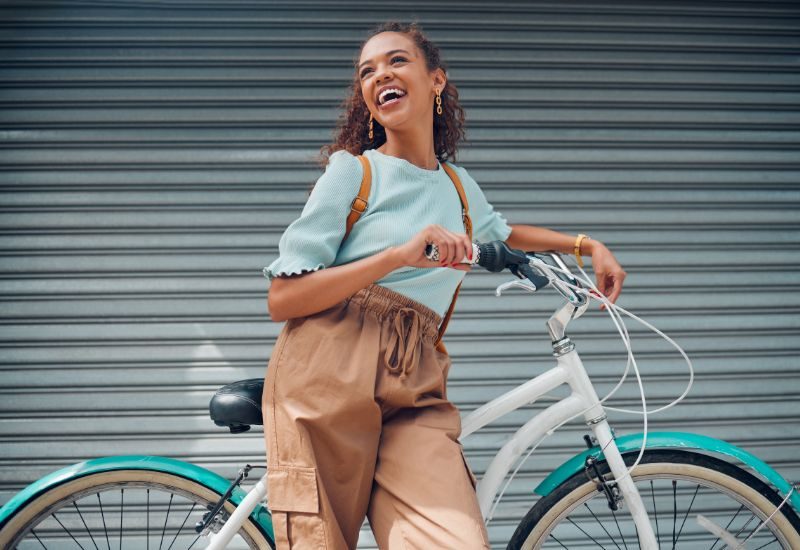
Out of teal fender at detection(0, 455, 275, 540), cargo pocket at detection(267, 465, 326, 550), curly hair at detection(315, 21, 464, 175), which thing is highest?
curly hair at detection(315, 21, 464, 175)

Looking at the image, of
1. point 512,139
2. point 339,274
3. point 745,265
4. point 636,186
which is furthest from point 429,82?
point 745,265

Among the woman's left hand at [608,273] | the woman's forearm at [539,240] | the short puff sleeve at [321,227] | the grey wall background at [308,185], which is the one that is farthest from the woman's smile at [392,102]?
the grey wall background at [308,185]

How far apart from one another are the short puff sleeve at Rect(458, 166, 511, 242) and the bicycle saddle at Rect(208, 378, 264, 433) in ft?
2.72

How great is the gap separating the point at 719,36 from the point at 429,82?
8.48 feet

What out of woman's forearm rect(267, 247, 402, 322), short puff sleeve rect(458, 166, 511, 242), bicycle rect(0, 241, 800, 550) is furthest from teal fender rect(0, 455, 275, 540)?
short puff sleeve rect(458, 166, 511, 242)

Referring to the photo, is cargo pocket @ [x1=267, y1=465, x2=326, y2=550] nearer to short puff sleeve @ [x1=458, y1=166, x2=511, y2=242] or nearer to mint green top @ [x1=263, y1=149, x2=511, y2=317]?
mint green top @ [x1=263, y1=149, x2=511, y2=317]

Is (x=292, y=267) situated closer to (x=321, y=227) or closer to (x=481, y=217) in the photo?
(x=321, y=227)

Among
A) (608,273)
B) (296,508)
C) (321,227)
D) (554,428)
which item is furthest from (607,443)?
(321,227)

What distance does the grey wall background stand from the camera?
371cm

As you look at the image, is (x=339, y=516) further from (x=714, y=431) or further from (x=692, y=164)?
(x=692, y=164)

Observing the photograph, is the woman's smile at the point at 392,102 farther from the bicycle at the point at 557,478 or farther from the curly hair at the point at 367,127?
the bicycle at the point at 557,478

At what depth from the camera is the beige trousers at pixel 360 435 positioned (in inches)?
73.8

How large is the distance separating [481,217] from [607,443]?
0.77 meters

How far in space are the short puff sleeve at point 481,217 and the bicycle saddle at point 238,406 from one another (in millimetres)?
828
